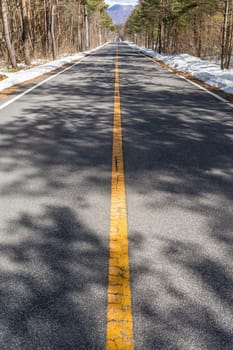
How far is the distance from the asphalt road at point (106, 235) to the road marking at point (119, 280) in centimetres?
4

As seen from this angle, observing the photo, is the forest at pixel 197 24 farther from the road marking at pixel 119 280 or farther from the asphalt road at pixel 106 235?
the road marking at pixel 119 280

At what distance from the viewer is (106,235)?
116 inches

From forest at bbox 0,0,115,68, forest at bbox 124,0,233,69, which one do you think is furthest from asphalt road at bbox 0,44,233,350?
forest at bbox 124,0,233,69

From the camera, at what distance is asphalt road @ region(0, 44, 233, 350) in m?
2.02

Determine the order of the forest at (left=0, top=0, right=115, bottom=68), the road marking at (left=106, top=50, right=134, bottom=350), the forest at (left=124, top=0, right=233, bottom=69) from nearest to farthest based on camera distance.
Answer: the road marking at (left=106, top=50, right=134, bottom=350) < the forest at (left=0, top=0, right=115, bottom=68) < the forest at (left=124, top=0, right=233, bottom=69)

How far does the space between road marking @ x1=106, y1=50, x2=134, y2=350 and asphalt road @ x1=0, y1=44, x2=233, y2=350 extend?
0.13ft

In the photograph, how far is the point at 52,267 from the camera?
252 cm

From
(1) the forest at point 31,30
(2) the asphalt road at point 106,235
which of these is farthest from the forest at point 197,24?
(2) the asphalt road at point 106,235

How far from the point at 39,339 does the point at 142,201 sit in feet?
6.17

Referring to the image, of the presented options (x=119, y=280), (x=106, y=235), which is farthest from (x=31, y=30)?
(x=119, y=280)

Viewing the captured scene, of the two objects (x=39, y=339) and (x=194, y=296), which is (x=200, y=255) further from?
(x=39, y=339)

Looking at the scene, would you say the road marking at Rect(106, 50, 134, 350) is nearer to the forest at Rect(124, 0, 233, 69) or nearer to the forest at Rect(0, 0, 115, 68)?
the forest at Rect(0, 0, 115, 68)

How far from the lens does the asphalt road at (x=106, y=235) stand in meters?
2.02

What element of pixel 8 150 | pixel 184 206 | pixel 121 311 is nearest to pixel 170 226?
pixel 184 206
